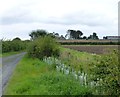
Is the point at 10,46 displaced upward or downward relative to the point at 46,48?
downward

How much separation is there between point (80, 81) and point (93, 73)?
2.53m

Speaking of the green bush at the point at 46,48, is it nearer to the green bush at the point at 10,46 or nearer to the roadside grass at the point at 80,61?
the roadside grass at the point at 80,61

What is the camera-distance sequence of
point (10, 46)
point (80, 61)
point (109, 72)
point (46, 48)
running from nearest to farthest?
point (109, 72) → point (80, 61) → point (46, 48) → point (10, 46)

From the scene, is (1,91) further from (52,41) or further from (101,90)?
(52,41)

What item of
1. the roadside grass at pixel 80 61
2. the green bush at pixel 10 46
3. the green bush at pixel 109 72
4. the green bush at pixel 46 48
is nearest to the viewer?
the green bush at pixel 109 72

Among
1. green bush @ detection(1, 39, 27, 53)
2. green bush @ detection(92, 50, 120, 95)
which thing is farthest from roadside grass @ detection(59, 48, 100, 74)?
green bush @ detection(1, 39, 27, 53)

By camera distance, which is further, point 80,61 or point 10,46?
point 10,46

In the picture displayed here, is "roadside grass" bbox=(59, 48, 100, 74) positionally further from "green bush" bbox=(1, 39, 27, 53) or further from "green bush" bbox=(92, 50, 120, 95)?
"green bush" bbox=(1, 39, 27, 53)

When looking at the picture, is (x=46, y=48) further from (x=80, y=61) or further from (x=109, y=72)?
(x=109, y=72)

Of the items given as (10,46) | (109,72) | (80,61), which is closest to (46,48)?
(80,61)

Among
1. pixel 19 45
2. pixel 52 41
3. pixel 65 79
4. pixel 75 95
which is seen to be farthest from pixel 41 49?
pixel 19 45

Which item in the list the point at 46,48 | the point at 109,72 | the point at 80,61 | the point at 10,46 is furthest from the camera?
the point at 10,46

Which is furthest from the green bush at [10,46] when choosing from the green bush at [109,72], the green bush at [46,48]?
the green bush at [109,72]

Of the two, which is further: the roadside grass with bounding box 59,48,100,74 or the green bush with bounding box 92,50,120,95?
the roadside grass with bounding box 59,48,100,74
